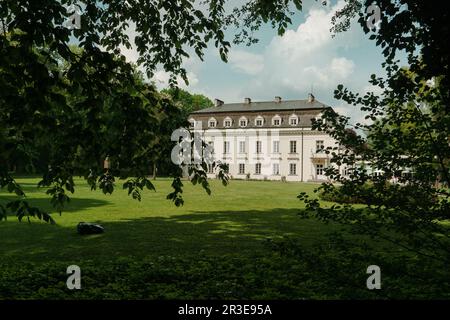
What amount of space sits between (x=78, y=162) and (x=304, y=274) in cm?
426

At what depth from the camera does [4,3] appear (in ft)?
15.9

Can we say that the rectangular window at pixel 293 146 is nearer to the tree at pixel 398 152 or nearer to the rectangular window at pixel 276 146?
the rectangular window at pixel 276 146

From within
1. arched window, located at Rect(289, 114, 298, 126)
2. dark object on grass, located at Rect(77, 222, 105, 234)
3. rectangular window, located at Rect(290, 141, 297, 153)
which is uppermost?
arched window, located at Rect(289, 114, 298, 126)

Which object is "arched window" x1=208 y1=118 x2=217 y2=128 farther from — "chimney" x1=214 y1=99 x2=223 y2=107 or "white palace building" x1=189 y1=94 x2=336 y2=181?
"chimney" x1=214 y1=99 x2=223 y2=107

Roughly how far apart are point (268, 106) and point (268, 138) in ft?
15.4

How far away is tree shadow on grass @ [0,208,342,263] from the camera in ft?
29.5

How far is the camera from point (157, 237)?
35.8ft

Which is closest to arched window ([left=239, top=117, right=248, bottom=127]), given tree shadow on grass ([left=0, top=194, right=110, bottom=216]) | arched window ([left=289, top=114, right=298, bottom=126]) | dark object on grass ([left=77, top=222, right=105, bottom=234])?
arched window ([left=289, top=114, right=298, bottom=126])

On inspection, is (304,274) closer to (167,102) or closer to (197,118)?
(167,102)

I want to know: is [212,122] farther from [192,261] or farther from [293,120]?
[192,261]

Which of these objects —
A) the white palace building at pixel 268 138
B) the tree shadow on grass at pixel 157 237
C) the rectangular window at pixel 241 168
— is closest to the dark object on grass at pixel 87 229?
the tree shadow on grass at pixel 157 237

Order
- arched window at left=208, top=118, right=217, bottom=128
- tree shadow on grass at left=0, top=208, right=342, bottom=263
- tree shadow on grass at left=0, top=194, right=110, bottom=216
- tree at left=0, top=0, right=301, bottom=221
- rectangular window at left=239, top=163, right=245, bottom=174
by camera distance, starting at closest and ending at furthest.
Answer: tree at left=0, top=0, right=301, bottom=221 → tree shadow on grass at left=0, top=208, right=342, bottom=263 → tree shadow on grass at left=0, top=194, right=110, bottom=216 → rectangular window at left=239, top=163, right=245, bottom=174 → arched window at left=208, top=118, right=217, bottom=128

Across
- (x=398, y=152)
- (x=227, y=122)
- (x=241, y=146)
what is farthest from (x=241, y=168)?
(x=398, y=152)
